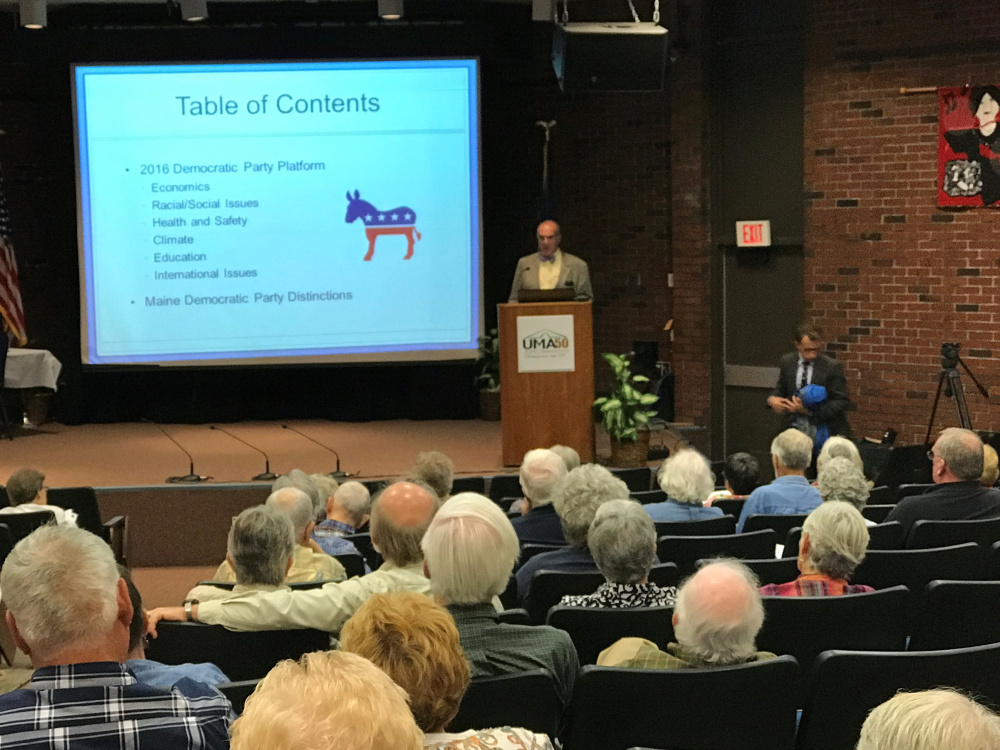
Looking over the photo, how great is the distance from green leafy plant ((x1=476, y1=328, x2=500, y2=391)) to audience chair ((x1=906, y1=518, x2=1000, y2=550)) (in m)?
5.99

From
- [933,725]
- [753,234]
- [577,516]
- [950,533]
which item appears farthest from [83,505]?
[753,234]

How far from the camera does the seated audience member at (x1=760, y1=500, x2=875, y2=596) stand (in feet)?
12.1

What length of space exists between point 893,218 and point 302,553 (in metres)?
6.27

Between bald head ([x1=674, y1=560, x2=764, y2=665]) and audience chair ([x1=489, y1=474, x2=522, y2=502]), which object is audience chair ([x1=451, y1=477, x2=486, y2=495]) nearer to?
audience chair ([x1=489, y1=474, x2=522, y2=502])

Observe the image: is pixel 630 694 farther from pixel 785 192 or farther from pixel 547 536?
pixel 785 192

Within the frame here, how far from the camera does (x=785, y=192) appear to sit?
9750mm

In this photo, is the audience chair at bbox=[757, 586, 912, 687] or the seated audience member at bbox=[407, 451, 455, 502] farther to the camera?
the seated audience member at bbox=[407, 451, 455, 502]

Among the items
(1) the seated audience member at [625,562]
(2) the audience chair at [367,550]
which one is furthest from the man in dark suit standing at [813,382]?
(1) the seated audience member at [625,562]

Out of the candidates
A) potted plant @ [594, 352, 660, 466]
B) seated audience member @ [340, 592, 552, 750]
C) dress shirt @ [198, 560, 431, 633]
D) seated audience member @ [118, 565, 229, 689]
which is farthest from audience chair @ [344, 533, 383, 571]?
potted plant @ [594, 352, 660, 466]

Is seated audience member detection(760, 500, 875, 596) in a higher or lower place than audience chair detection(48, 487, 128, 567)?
higher

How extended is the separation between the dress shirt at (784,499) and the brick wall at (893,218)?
374 centimetres

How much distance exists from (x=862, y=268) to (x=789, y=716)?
6968mm

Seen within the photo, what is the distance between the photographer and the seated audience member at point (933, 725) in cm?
157

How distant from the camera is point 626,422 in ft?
27.3
